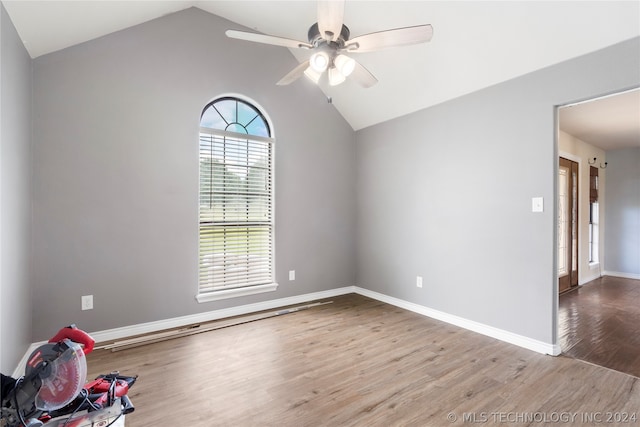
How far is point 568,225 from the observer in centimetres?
452

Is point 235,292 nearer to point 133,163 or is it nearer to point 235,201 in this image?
point 235,201

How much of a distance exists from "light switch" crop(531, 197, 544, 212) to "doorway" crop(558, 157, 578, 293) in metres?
2.53

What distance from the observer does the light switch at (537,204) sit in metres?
2.48

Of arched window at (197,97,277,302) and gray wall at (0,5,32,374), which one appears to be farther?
arched window at (197,97,277,302)

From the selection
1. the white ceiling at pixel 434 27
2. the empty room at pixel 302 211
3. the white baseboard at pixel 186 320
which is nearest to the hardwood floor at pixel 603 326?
the empty room at pixel 302 211

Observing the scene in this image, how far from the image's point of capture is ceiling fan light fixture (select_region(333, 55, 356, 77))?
6.86 feet

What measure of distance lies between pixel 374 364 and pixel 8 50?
333 centimetres

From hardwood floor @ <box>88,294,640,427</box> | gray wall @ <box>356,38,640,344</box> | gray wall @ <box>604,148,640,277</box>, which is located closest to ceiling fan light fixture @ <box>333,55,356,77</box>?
gray wall @ <box>356,38,640,344</box>

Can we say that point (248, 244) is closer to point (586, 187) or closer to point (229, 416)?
point (229, 416)

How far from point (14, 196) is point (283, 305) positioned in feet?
8.76

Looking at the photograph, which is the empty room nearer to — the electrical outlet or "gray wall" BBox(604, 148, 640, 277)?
the electrical outlet

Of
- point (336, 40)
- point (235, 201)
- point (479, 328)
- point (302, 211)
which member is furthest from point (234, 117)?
point (479, 328)

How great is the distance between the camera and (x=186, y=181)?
3.06 metres

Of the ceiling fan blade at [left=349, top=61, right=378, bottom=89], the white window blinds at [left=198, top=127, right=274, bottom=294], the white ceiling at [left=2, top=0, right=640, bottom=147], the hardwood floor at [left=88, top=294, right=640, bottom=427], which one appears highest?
the white ceiling at [left=2, top=0, right=640, bottom=147]
